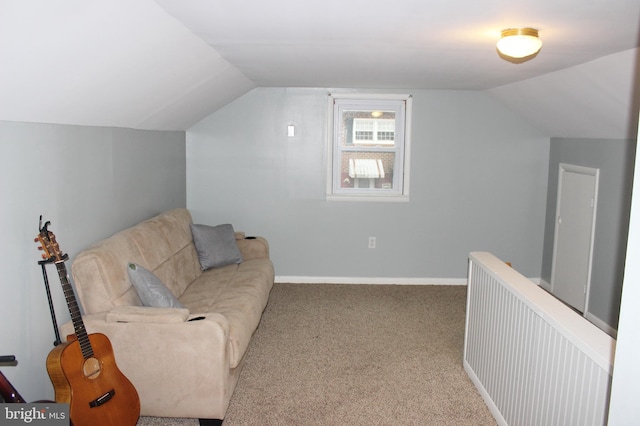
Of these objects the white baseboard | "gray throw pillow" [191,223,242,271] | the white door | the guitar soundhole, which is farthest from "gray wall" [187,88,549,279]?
the guitar soundhole

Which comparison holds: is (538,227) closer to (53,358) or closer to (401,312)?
(401,312)

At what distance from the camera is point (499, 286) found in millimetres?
2963

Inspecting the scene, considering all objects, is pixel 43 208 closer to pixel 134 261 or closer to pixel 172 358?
pixel 134 261

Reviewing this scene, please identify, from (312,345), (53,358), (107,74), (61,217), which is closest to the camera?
(53,358)

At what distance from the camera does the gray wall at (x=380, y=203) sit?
5441 mm

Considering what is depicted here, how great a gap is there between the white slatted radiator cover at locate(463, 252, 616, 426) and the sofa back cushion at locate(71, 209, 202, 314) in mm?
2025

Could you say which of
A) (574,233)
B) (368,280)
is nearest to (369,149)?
(368,280)

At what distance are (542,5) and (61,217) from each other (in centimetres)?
253

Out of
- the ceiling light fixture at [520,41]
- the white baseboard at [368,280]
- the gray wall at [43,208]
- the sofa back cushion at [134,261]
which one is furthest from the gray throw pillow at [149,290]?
the white baseboard at [368,280]

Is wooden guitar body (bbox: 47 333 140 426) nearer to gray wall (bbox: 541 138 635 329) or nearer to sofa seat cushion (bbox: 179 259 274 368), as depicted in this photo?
sofa seat cushion (bbox: 179 259 274 368)

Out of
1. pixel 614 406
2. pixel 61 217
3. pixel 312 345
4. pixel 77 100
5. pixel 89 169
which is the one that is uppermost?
pixel 77 100

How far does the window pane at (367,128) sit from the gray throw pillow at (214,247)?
164cm

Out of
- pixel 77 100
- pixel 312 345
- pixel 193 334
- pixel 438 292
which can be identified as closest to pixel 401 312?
pixel 438 292

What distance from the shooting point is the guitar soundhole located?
2.42 m
